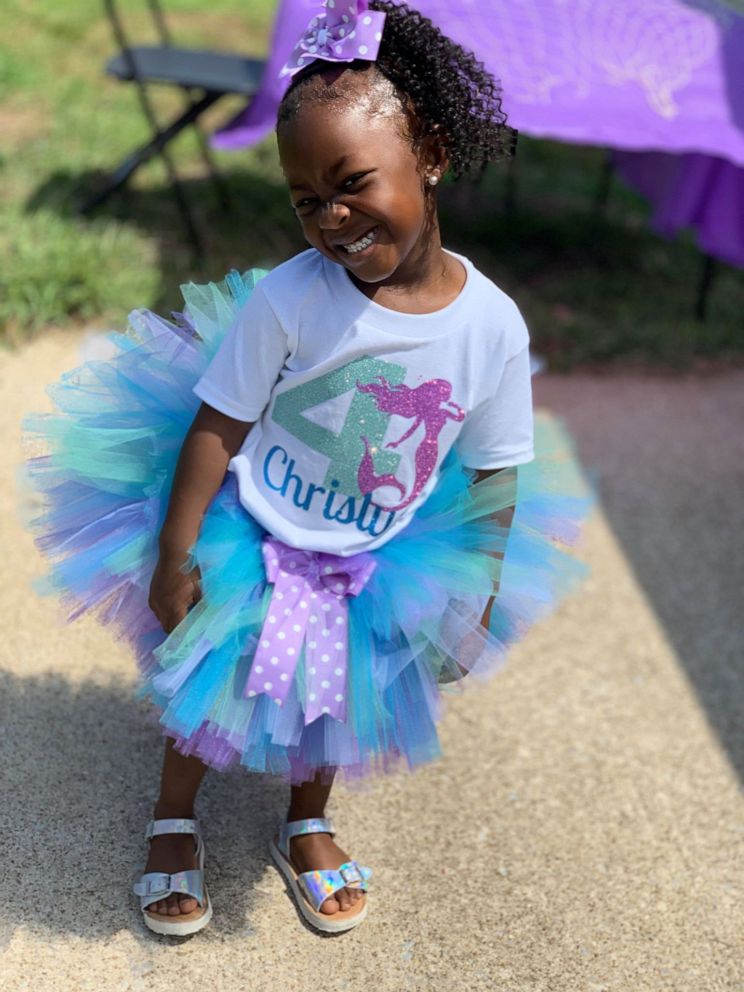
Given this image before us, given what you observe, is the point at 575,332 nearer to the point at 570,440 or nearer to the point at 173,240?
the point at 570,440

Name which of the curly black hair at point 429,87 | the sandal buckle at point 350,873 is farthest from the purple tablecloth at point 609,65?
the sandal buckle at point 350,873

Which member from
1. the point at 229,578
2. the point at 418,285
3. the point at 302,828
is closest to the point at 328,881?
the point at 302,828

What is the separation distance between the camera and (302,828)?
219 centimetres

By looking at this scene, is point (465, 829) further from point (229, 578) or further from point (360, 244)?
point (360, 244)

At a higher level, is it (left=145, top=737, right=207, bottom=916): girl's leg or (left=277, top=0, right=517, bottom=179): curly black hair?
(left=277, top=0, right=517, bottom=179): curly black hair

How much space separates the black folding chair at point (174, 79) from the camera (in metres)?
5.14

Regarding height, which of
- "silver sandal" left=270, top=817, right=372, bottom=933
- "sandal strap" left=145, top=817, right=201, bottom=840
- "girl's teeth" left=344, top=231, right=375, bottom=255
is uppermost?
"girl's teeth" left=344, top=231, right=375, bottom=255

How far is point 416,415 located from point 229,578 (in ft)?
1.42

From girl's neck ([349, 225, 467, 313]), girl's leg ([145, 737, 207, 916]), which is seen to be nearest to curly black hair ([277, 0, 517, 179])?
girl's neck ([349, 225, 467, 313])

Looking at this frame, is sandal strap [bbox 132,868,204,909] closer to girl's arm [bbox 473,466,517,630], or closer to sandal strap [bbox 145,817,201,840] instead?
sandal strap [bbox 145,817,201,840]

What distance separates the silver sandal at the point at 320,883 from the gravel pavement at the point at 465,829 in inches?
1.4

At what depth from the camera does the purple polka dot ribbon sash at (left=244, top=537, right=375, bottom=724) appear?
6.02ft

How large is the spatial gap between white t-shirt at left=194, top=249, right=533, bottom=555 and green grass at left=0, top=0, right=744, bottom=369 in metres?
2.78

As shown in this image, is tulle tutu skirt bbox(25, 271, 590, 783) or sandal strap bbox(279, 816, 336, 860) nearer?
tulle tutu skirt bbox(25, 271, 590, 783)
